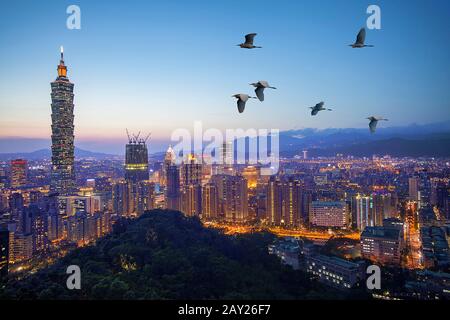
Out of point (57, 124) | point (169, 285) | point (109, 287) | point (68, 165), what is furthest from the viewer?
point (57, 124)

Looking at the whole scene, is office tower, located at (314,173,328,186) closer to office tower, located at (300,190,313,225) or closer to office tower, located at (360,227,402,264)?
office tower, located at (300,190,313,225)

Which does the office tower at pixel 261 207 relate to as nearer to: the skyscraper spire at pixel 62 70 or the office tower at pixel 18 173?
the office tower at pixel 18 173

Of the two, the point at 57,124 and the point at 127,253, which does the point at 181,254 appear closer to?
the point at 127,253

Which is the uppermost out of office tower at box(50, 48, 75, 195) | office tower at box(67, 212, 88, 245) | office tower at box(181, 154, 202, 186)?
office tower at box(50, 48, 75, 195)

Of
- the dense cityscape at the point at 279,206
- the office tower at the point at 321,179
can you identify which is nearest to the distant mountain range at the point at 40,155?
the dense cityscape at the point at 279,206

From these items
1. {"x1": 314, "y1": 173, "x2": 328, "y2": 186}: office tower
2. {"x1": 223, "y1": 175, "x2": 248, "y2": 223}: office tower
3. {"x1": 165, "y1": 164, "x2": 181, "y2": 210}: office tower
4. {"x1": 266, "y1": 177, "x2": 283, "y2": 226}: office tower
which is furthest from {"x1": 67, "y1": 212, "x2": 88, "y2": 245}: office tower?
{"x1": 314, "y1": 173, "x2": 328, "y2": 186}: office tower
